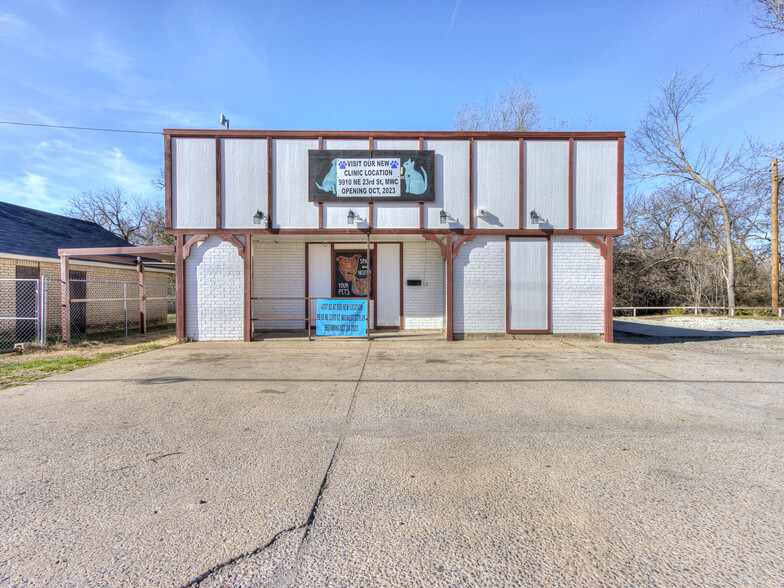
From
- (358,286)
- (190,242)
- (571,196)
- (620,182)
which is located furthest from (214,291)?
(620,182)

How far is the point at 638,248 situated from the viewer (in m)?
25.3

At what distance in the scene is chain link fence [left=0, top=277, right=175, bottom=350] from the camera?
33.6 feet

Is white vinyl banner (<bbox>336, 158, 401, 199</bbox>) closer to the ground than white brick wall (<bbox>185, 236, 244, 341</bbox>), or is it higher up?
higher up

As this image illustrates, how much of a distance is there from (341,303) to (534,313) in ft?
18.5

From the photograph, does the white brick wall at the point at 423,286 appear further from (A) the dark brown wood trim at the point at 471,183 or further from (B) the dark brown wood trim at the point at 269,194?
(B) the dark brown wood trim at the point at 269,194

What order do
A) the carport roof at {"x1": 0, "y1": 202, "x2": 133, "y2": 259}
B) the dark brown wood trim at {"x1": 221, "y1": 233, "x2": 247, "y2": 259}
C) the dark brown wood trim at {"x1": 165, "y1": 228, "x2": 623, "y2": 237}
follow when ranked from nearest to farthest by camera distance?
the dark brown wood trim at {"x1": 221, "y1": 233, "x2": 247, "y2": 259}
the dark brown wood trim at {"x1": 165, "y1": 228, "x2": 623, "y2": 237}
the carport roof at {"x1": 0, "y1": 202, "x2": 133, "y2": 259}

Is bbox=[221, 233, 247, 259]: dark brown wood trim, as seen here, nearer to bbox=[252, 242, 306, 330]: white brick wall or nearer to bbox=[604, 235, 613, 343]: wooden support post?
bbox=[252, 242, 306, 330]: white brick wall

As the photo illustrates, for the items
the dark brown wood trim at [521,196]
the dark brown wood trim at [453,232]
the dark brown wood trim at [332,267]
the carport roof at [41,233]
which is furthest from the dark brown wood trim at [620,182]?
the carport roof at [41,233]

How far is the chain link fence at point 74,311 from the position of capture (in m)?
10.2

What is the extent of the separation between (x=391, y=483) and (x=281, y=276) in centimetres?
1076

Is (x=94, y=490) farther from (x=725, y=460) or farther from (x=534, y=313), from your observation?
(x=534, y=313)

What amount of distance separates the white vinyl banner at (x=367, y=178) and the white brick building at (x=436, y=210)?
3 centimetres

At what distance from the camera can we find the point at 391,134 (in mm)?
10703

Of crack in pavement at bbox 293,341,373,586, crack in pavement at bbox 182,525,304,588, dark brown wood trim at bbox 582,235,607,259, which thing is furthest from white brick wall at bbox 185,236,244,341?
dark brown wood trim at bbox 582,235,607,259
